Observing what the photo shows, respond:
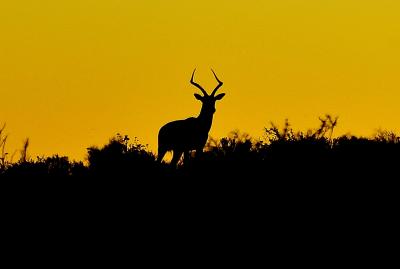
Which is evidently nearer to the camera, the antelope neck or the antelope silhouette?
the antelope silhouette

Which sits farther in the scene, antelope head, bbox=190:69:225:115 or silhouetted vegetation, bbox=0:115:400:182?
antelope head, bbox=190:69:225:115

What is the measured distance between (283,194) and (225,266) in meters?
2.27

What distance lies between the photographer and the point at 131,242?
27.3 m

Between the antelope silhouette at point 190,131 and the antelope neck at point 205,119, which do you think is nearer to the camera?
the antelope silhouette at point 190,131

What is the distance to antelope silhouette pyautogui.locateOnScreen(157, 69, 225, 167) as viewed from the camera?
35.4 meters

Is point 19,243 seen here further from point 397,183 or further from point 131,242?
point 397,183

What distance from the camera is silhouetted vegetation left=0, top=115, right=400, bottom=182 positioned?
28516 millimetres

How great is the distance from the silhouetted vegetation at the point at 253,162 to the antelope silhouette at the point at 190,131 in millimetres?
2153

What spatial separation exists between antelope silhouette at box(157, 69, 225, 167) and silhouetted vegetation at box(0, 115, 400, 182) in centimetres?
215

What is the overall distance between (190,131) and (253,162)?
6553mm

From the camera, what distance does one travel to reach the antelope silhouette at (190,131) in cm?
3544

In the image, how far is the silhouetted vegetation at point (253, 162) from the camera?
2852cm

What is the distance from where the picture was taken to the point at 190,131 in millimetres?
35906

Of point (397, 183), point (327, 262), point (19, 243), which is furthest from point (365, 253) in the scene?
point (19, 243)
